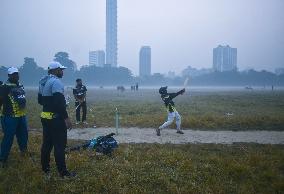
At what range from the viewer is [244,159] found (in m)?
8.48

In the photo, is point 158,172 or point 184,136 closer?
point 158,172

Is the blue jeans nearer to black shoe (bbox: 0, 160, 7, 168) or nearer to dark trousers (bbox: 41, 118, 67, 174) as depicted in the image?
black shoe (bbox: 0, 160, 7, 168)

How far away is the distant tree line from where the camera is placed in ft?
447

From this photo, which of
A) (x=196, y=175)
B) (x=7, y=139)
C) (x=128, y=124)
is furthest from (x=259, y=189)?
(x=128, y=124)

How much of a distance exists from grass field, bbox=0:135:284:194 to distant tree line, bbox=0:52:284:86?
133 metres

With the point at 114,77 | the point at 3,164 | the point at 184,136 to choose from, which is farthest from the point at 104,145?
the point at 114,77

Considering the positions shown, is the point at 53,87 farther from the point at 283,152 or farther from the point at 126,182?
the point at 283,152

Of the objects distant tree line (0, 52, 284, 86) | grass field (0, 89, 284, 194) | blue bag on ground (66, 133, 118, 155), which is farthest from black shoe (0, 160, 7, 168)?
distant tree line (0, 52, 284, 86)

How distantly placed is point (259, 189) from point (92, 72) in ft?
458

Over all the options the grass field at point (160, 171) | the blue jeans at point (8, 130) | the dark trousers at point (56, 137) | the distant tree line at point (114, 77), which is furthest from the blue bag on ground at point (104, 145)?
the distant tree line at point (114, 77)

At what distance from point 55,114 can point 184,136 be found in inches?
272

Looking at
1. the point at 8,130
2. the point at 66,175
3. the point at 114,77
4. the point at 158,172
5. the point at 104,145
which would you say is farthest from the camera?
the point at 114,77

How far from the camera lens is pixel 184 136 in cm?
1264

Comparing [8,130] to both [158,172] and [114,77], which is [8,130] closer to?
[158,172]
